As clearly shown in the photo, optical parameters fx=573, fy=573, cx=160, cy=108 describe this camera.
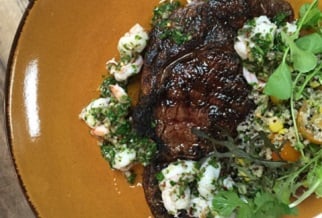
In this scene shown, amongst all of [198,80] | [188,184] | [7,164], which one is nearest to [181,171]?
[188,184]

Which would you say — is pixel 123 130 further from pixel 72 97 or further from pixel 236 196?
pixel 236 196

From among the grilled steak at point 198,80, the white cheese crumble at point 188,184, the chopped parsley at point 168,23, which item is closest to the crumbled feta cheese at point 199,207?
the white cheese crumble at point 188,184

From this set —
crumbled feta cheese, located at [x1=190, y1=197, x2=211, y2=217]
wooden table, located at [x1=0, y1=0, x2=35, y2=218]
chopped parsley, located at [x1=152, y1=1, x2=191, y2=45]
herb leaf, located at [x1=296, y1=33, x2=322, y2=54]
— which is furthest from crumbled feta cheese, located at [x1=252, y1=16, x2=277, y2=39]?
wooden table, located at [x1=0, y1=0, x2=35, y2=218]

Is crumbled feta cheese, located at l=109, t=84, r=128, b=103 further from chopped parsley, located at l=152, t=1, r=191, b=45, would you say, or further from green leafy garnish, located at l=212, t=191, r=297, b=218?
green leafy garnish, located at l=212, t=191, r=297, b=218

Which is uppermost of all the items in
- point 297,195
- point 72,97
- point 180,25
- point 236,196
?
point 180,25

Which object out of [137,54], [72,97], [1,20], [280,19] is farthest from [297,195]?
[1,20]

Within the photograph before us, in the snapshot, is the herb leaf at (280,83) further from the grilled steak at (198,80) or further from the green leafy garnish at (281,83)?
the grilled steak at (198,80)

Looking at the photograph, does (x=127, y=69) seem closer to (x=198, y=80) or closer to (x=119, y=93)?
(x=119, y=93)
